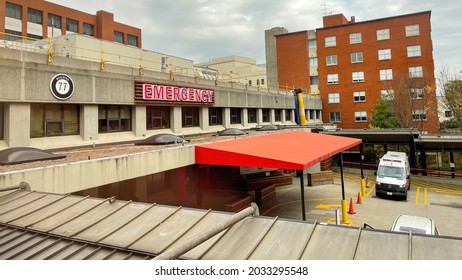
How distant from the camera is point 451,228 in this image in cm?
1675

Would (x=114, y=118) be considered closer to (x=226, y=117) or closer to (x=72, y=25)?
(x=226, y=117)

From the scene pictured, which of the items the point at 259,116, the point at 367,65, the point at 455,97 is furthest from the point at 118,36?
the point at 455,97

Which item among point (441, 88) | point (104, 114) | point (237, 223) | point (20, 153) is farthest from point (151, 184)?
point (441, 88)

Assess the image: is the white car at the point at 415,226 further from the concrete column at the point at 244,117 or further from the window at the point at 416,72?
the window at the point at 416,72

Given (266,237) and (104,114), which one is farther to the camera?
(104,114)

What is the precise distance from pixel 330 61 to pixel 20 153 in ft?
174

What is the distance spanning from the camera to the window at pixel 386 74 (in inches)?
1982

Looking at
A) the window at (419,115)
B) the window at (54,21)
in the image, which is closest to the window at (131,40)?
the window at (54,21)

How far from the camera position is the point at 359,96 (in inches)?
2077

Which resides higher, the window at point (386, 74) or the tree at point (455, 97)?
the window at point (386, 74)

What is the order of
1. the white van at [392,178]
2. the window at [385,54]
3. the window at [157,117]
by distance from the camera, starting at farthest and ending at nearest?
the window at [385,54], the white van at [392,178], the window at [157,117]

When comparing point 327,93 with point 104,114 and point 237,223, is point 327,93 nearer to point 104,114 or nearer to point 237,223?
point 104,114

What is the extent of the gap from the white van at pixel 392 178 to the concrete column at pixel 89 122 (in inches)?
842

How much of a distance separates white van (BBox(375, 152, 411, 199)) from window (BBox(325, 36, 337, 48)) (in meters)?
35.4
